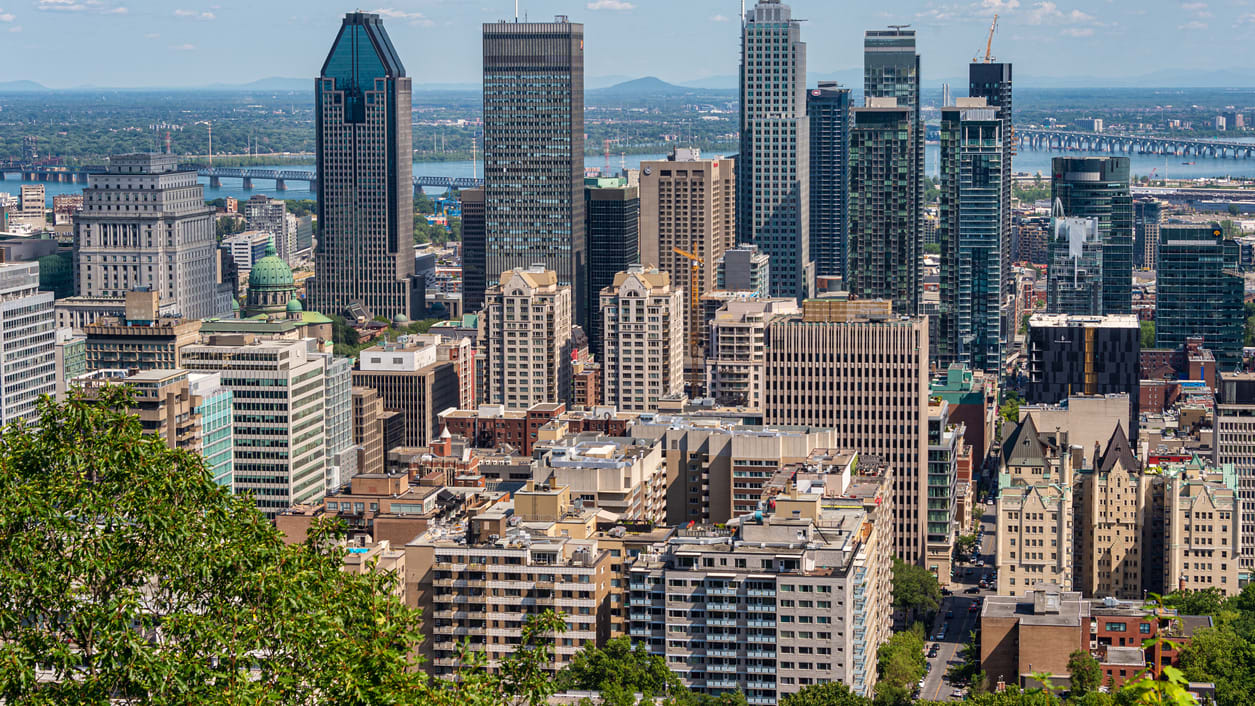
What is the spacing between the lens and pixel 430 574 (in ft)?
257

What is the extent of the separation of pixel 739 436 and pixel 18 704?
7491cm

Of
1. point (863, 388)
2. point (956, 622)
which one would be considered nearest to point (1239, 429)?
point (863, 388)

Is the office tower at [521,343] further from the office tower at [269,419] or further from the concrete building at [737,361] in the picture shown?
the office tower at [269,419]

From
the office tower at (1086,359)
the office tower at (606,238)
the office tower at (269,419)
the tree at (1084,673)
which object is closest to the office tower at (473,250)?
the office tower at (606,238)

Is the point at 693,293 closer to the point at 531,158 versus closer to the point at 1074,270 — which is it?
the point at 531,158

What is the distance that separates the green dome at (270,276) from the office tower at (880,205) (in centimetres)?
5428

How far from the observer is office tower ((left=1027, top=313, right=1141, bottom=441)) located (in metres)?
147

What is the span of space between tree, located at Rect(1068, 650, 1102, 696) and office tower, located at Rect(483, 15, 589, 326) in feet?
337

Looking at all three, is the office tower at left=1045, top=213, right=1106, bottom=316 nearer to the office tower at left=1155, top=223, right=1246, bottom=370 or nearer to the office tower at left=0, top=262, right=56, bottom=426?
the office tower at left=1155, top=223, right=1246, bottom=370

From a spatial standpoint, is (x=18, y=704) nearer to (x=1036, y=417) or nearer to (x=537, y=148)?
(x=1036, y=417)

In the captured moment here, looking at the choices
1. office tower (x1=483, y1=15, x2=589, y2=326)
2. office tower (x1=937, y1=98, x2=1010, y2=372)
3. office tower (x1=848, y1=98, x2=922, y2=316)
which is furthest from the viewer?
office tower (x1=937, y1=98, x2=1010, y2=372)

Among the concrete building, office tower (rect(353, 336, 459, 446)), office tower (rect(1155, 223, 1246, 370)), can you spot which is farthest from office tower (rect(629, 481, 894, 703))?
office tower (rect(1155, 223, 1246, 370))

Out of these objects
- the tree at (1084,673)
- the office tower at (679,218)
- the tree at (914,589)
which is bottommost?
the tree at (914,589)

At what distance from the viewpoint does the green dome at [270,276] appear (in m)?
162
